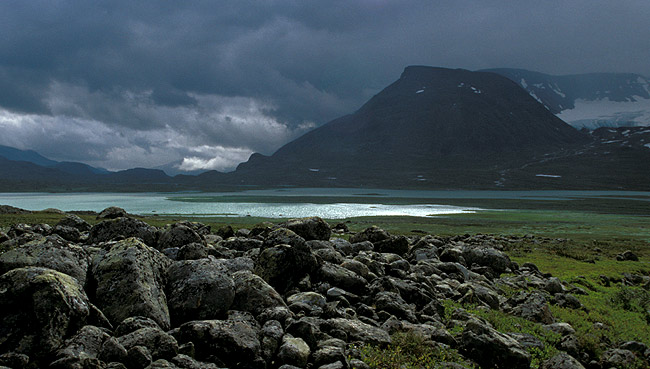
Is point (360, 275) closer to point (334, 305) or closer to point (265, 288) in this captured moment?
Answer: point (334, 305)

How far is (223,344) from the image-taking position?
8.90m

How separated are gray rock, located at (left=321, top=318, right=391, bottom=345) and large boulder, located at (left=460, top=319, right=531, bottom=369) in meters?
2.60

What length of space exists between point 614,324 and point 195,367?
17744 mm

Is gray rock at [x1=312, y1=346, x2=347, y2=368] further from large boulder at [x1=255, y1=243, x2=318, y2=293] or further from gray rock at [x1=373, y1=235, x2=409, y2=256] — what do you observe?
gray rock at [x1=373, y1=235, x2=409, y2=256]

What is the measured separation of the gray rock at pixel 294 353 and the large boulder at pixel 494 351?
5264 mm

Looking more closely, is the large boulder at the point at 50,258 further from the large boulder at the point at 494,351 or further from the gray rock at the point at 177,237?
the large boulder at the point at 494,351

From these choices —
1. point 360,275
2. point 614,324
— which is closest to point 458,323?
point 360,275

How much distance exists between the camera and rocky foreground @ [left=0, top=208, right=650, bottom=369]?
8047 millimetres

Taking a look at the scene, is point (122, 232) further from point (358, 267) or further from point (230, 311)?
point (358, 267)

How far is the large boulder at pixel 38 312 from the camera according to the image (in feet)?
25.3

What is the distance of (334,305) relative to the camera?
492 inches

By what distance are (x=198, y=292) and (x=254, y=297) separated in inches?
70.3

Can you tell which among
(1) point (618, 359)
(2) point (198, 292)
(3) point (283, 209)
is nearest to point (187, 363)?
(2) point (198, 292)

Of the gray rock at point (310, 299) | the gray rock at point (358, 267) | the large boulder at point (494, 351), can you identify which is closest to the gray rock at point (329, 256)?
the gray rock at point (358, 267)
